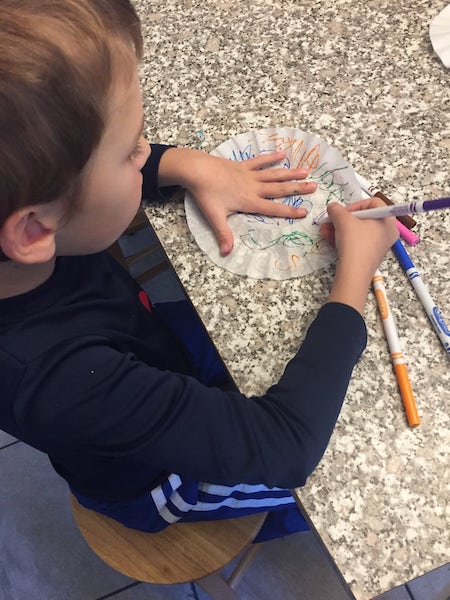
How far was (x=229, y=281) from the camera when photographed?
625 mm

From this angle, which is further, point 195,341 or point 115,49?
point 195,341

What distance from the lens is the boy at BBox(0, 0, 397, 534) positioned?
16.9 inches

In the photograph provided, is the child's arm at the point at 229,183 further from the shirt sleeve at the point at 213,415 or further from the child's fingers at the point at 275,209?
the shirt sleeve at the point at 213,415

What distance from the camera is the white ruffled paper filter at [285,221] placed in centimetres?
63

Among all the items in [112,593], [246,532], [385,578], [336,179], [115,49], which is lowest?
[112,593]

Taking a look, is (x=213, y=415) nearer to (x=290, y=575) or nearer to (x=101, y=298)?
(x=101, y=298)

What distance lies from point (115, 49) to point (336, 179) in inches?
12.2

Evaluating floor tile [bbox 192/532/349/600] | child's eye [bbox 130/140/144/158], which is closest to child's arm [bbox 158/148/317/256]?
child's eye [bbox 130/140/144/158]

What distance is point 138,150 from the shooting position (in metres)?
0.56

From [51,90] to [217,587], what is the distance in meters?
0.78

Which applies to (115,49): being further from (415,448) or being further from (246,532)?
(246,532)

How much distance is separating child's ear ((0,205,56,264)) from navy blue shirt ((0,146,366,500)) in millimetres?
64

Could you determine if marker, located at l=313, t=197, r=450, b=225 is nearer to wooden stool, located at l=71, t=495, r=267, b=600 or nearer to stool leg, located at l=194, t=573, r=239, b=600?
wooden stool, located at l=71, t=495, r=267, b=600


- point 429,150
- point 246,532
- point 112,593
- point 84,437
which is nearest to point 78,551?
point 112,593
